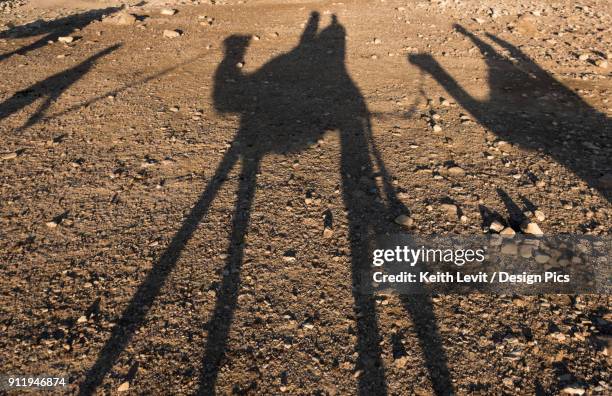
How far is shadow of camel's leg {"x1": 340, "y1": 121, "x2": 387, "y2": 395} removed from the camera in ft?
11.5

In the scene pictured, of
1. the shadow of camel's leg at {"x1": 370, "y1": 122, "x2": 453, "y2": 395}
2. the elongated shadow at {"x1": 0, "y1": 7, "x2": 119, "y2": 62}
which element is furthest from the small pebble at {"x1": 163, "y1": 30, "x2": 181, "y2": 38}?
the shadow of camel's leg at {"x1": 370, "y1": 122, "x2": 453, "y2": 395}

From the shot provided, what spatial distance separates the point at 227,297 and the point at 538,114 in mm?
5282

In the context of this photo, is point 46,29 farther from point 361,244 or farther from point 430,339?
point 430,339

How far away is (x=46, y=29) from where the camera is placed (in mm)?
11234

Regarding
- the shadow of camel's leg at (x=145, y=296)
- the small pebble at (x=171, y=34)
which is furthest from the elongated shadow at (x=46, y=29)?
the shadow of camel's leg at (x=145, y=296)

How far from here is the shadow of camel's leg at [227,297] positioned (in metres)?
3.54

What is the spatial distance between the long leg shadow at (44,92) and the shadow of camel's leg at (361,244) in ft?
14.7

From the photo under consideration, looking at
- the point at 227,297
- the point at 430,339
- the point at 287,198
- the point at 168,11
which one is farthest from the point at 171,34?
the point at 430,339

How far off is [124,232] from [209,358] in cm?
180

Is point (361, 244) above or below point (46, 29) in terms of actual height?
below

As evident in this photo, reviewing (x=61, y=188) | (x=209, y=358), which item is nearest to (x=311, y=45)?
(x=61, y=188)

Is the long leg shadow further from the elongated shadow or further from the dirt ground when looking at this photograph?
the elongated shadow

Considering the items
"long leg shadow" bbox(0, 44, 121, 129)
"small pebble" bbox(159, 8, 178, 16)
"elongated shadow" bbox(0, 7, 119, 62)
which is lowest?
"long leg shadow" bbox(0, 44, 121, 129)

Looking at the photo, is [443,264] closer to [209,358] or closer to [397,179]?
[397,179]
